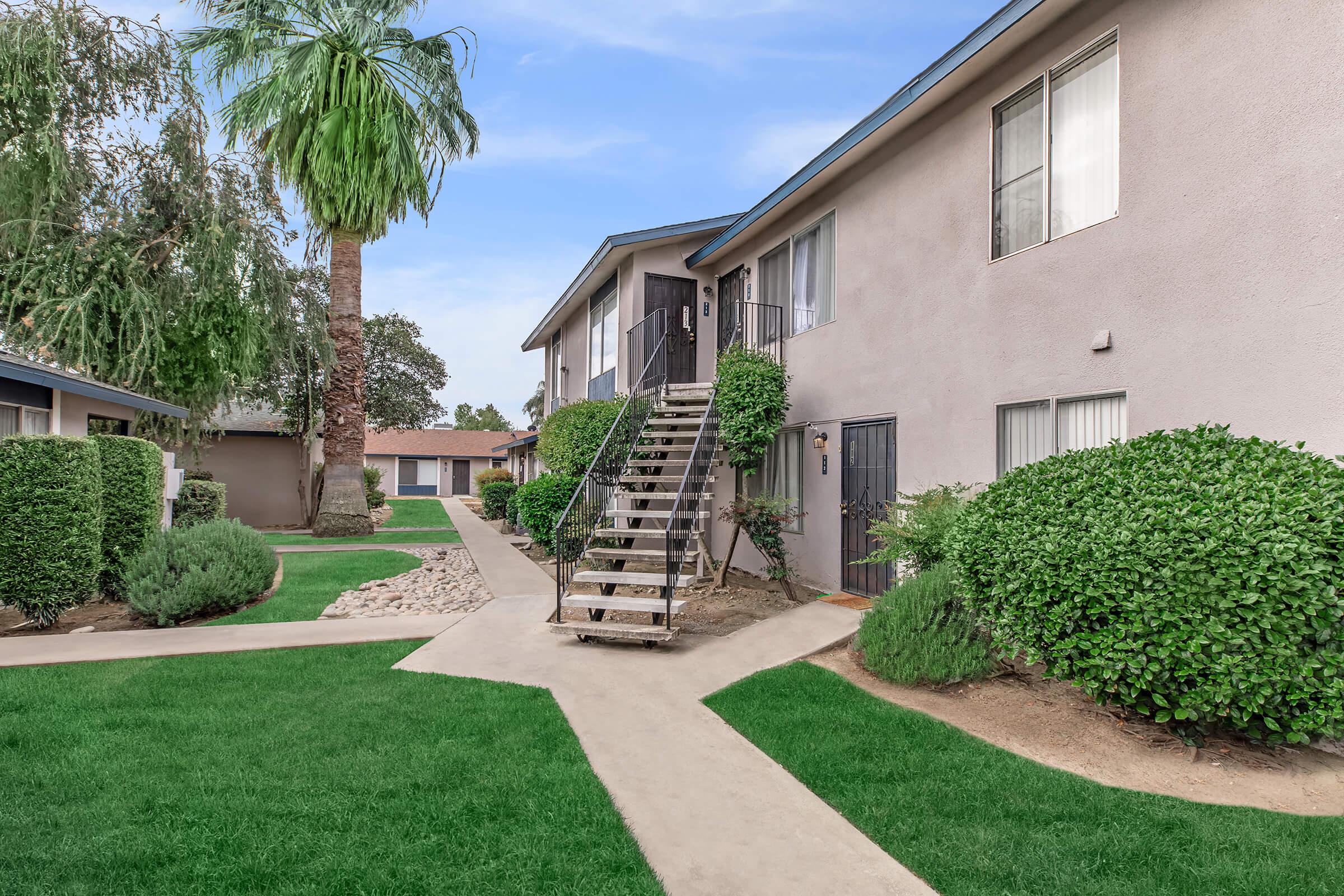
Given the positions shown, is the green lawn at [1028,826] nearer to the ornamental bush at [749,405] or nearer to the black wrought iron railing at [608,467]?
the black wrought iron railing at [608,467]

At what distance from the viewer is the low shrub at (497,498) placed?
23344 mm

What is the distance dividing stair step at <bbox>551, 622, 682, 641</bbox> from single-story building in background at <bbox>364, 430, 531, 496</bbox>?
1474 inches

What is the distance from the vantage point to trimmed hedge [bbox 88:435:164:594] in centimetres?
898

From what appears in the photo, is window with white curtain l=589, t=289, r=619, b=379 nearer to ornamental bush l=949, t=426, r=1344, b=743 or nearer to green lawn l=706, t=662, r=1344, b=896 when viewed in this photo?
ornamental bush l=949, t=426, r=1344, b=743

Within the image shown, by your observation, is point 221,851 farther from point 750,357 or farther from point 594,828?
point 750,357

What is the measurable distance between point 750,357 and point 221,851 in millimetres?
7856

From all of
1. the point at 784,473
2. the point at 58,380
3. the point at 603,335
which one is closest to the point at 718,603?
the point at 784,473

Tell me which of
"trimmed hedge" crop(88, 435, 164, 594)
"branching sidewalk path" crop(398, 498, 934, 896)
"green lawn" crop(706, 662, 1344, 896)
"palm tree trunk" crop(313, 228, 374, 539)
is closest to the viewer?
"green lawn" crop(706, 662, 1344, 896)

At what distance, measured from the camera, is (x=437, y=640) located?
738 centimetres

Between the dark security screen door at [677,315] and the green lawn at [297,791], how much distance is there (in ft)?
28.9

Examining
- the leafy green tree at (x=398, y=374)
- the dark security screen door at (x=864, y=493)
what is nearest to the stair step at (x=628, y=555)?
the dark security screen door at (x=864, y=493)

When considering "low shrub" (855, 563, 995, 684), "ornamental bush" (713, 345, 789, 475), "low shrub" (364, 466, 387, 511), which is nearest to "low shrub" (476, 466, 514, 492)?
"low shrub" (364, 466, 387, 511)

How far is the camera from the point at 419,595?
33.8 feet

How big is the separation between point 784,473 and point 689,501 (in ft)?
9.53
